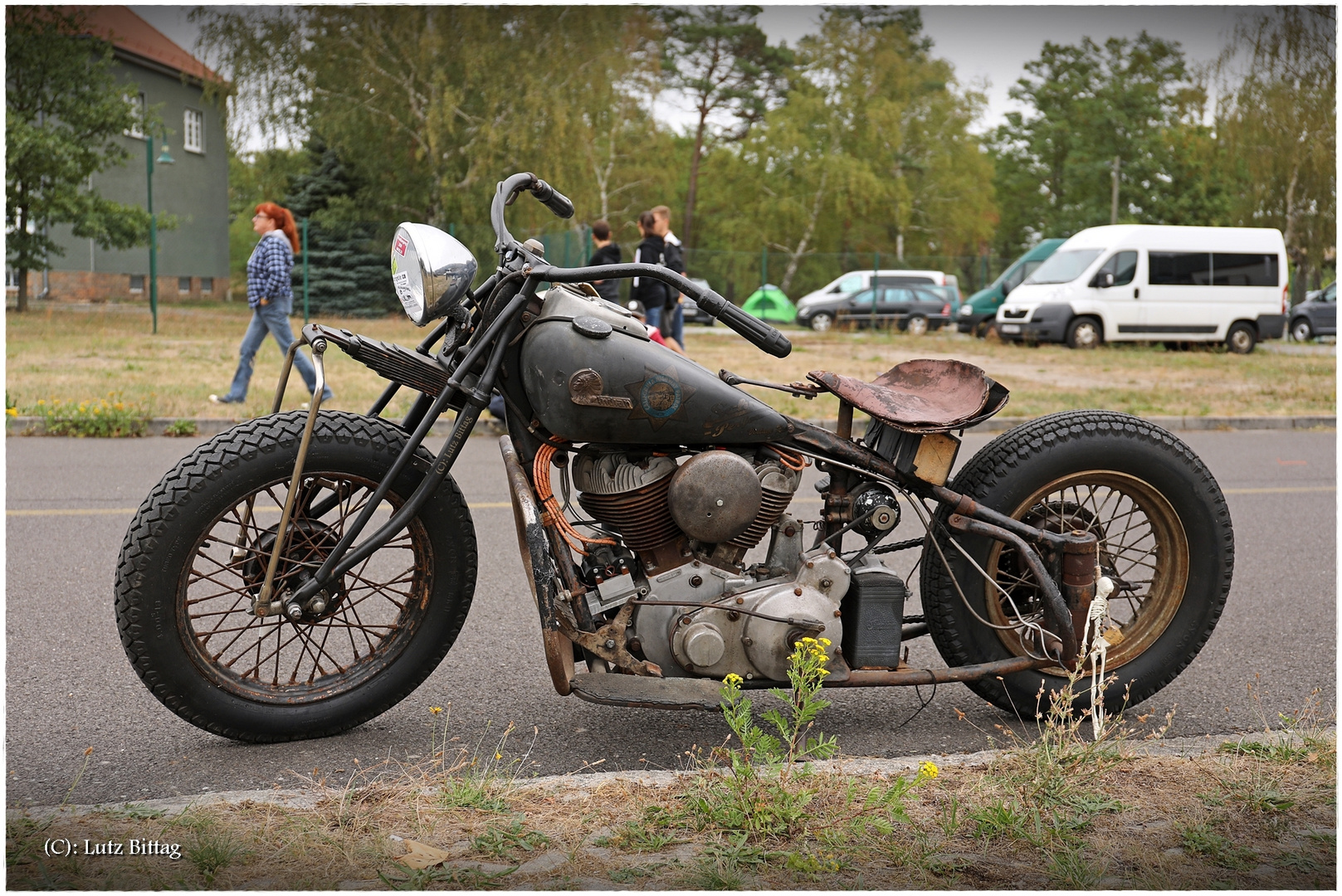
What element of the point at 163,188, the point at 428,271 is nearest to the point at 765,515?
the point at 428,271

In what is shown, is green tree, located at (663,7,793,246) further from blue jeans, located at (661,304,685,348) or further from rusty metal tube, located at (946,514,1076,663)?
rusty metal tube, located at (946,514,1076,663)

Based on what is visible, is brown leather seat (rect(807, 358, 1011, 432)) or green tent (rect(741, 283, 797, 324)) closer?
brown leather seat (rect(807, 358, 1011, 432))

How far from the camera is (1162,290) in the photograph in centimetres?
2359

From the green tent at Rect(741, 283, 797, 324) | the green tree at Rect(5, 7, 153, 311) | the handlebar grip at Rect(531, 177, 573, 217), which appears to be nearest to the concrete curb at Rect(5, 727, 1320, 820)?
the handlebar grip at Rect(531, 177, 573, 217)

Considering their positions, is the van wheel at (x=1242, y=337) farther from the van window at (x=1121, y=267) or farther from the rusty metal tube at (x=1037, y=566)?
the rusty metal tube at (x=1037, y=566)

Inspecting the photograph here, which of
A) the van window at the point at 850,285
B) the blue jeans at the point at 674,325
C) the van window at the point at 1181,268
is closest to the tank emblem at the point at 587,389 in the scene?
the blue jeans at the point at 674,325

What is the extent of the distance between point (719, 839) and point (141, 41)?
104 ft

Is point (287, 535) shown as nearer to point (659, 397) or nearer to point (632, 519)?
point (632, 519)

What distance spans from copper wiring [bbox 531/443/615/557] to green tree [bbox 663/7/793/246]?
1200 inches

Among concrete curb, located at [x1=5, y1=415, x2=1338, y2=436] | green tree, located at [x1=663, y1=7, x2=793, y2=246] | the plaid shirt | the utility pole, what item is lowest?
concrete curb, located at [x1=5, y1=415, x2=1338, y2=436]

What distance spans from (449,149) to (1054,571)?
97.4 feet

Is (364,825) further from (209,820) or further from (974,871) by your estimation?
(974,871)

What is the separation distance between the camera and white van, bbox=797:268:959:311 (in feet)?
101

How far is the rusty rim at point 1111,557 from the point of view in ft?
12.3
